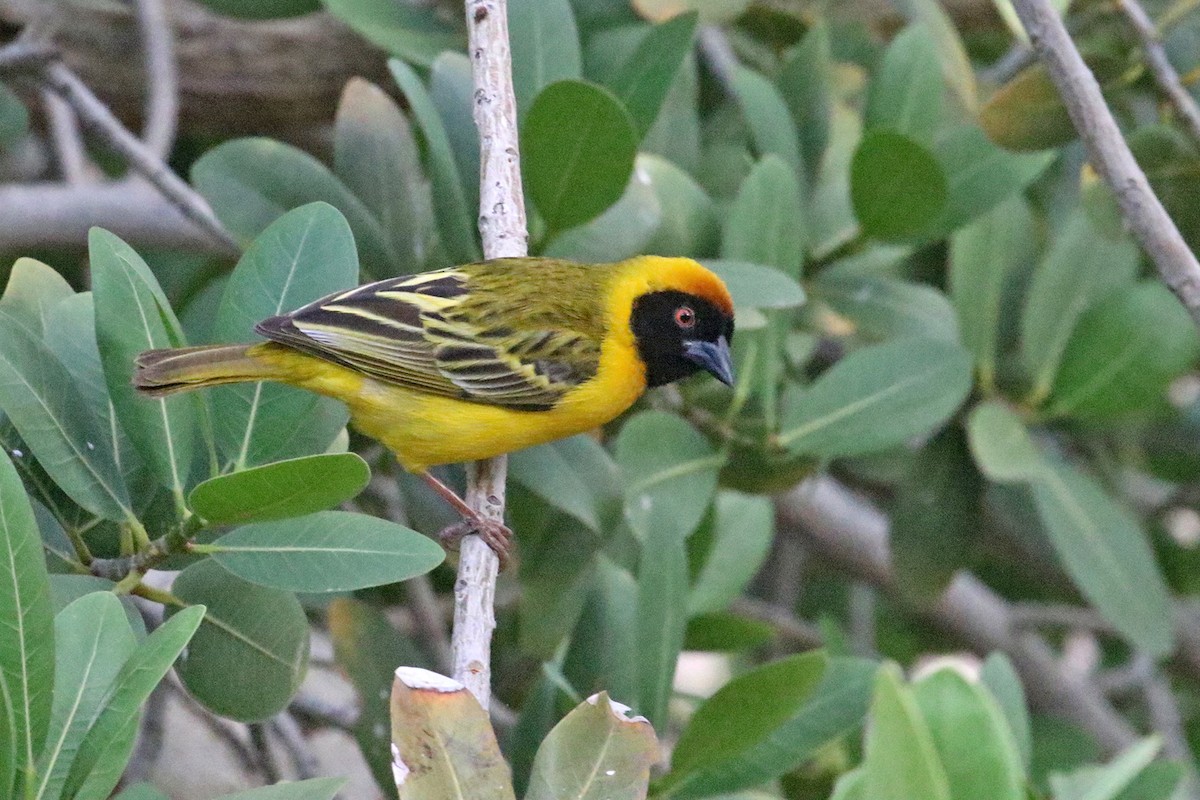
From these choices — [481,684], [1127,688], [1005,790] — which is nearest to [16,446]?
[481,684]

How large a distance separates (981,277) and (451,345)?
1.64 meters

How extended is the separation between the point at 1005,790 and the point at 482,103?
194 centimetres

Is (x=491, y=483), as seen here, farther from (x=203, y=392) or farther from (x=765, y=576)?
(x=765, y=576)

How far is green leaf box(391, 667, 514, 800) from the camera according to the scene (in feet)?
6.16

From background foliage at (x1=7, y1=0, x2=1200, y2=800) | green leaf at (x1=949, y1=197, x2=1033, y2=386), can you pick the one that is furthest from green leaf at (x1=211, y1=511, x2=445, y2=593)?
green leaf at (x1=949, y1=197, x2=1033, y2=386)

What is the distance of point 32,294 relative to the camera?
2486 mm

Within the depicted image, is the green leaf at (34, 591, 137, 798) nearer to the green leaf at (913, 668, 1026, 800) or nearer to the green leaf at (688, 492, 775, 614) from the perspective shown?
the green leaf at (913, 668, 1026, 800)

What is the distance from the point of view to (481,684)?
2.24 m

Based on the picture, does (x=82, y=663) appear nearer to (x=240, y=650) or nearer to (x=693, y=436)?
(x=240, y=650)

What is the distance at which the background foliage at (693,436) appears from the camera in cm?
209

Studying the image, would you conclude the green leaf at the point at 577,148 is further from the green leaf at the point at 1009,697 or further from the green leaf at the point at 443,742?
the green leaf at the point at 443,742

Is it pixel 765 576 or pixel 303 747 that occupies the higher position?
pixel 303 747

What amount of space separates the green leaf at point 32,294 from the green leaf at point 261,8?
5.30 ft

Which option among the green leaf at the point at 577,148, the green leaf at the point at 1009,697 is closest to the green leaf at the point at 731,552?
the green leaf at the point at 1009,697
